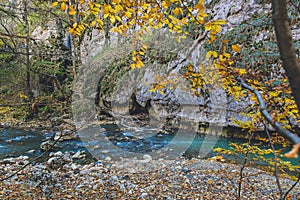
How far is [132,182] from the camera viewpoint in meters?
3.36

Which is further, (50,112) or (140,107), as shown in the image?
(50,112)

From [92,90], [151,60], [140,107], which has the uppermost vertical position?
[151,60]

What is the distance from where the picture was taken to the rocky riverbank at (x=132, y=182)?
2.87 meters

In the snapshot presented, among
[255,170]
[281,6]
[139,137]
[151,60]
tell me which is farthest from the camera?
[151,60]

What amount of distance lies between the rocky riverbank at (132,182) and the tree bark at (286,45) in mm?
2389

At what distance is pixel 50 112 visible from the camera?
30.4ft

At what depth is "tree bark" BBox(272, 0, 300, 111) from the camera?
54 centimetres

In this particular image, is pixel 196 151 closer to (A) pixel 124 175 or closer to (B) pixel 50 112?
(A) pixel 124 175

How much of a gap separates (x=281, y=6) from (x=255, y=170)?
4.04 m

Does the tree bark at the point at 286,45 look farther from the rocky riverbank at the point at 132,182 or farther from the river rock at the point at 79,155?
the river rock at the point at 79,155

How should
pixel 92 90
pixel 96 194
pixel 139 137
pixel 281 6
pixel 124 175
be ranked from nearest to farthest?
1. pixel 281 6
2. pixel 96 194
3. pixel 124 175
4. pixel 139 137
5. pixel 92 90

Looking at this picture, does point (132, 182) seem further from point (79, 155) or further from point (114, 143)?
point (114, 143)

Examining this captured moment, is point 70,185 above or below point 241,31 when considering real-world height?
below

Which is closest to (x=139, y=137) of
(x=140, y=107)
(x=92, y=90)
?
(x=140, y=107)
